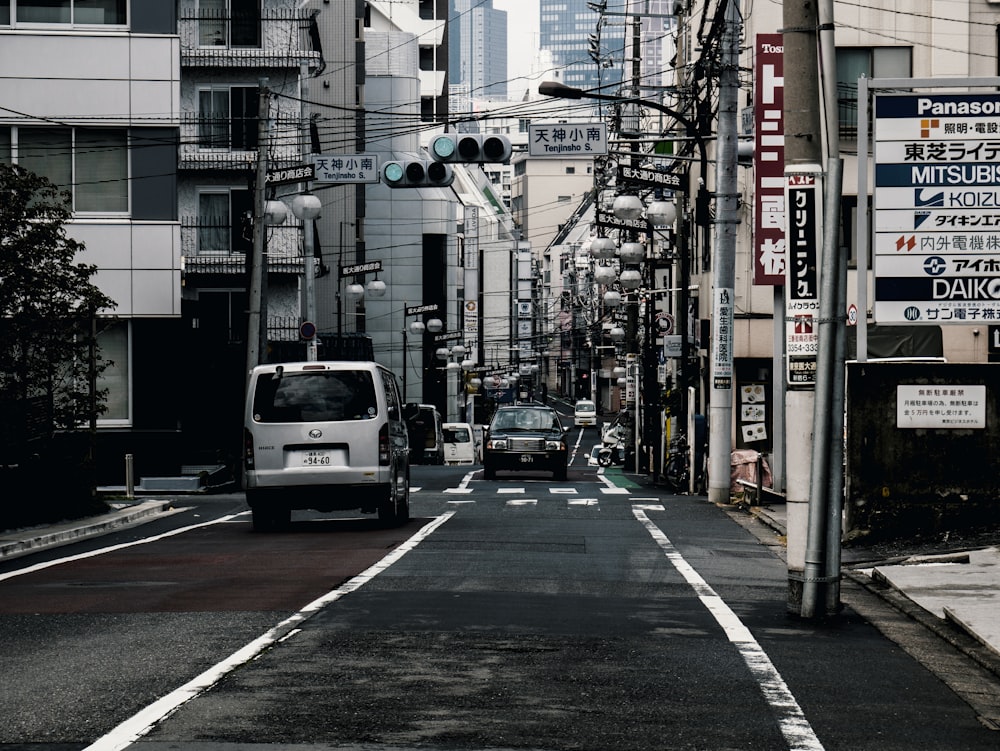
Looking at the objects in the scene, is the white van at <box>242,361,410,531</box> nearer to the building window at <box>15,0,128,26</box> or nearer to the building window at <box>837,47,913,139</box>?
the building window at <box>15,0,128,26</box>

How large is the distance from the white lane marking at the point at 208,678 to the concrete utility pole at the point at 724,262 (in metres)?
14.3

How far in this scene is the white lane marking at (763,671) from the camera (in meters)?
7.31

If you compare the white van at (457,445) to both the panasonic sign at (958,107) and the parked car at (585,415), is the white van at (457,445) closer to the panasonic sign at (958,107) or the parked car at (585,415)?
the parked car at (585,415)

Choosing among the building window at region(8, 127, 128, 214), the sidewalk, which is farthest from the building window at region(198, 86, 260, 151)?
the sidewalk

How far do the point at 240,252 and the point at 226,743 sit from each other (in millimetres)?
44029

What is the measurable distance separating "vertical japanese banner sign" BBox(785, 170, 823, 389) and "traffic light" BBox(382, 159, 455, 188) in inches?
669

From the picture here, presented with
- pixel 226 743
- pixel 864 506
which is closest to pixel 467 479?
pixel 864 506

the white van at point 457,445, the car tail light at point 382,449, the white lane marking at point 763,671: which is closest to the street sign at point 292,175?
the car tail light at point 382,449

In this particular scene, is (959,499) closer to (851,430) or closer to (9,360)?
(851,430)

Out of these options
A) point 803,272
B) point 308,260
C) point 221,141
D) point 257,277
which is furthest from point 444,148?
point 221,141

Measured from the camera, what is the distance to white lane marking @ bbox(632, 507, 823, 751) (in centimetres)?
731

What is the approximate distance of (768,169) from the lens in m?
25.1

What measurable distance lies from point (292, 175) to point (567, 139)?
24.6 ft

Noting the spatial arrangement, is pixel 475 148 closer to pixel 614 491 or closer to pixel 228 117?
pixel 614 491
